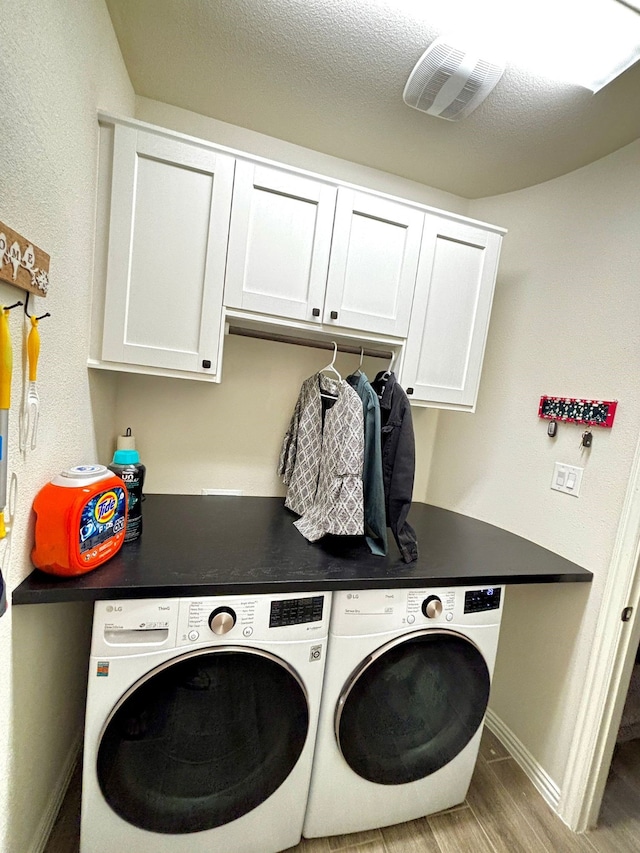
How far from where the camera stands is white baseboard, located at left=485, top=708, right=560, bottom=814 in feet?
4.65

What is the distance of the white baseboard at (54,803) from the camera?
1082 mm

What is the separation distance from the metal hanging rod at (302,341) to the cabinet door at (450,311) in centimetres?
14

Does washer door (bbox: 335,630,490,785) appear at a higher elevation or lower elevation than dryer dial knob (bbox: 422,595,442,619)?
lower

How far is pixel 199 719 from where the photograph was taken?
985mm

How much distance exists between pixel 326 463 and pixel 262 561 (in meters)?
0.41

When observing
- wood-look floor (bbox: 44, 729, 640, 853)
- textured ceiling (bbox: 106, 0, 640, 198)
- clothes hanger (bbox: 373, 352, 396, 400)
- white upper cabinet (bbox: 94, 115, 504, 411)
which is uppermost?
textured ceiling (bbox: 106, 0, 640, 198)

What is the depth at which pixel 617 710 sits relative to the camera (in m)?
1.32

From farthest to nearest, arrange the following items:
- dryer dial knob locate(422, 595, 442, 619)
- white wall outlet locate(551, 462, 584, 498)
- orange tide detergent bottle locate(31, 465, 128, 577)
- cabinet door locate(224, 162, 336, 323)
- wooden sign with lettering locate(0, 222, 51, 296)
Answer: white wall outlet locate(551, 462, 584, 498), cabinet door locate(224, 162, 336, 323), dryer dial knob locate(422, 595, 442, 619), orange tide detergent bottle locate(31, 465, 128, 577), wooden sign with lettering locate(0, 222, 51, 296)

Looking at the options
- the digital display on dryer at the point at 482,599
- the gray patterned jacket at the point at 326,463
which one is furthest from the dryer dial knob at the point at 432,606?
the gray patterned jacket at the point at 326,463

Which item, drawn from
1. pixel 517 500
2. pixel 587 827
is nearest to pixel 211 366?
pixel 517 500

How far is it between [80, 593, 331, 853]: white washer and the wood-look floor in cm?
31

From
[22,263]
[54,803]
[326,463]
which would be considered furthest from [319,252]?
[54,803]

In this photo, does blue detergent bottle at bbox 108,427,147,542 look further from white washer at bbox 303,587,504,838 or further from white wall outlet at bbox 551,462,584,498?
white wall outlet at bbox 551,462,584,498

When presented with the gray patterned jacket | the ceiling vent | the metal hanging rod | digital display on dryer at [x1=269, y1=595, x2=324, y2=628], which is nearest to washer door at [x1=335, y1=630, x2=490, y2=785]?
digital display on dryer at [x1=269, y1=595, x2=324, y2=628]
